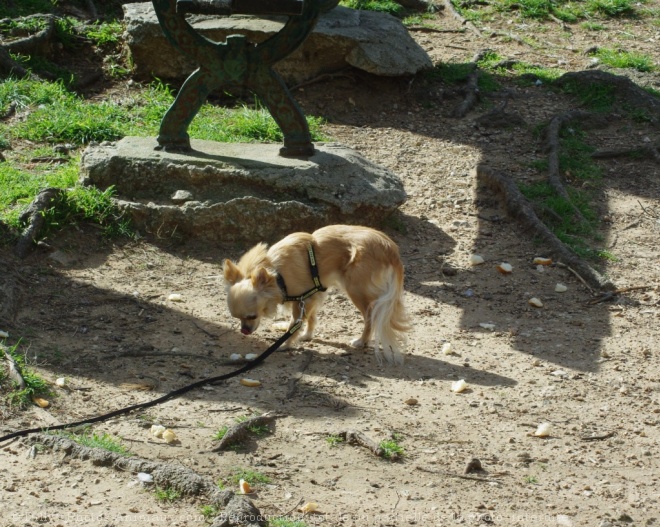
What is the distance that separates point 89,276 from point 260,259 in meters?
1.61

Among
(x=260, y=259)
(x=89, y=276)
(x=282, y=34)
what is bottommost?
(x=89, y=276)

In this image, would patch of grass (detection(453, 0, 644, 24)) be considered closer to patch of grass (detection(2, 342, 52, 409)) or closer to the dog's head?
the dog's head

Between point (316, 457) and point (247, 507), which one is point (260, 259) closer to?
point (316, 457)

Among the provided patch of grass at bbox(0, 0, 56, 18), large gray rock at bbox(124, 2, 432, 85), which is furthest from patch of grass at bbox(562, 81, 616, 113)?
patch of grass at bbox(0, 0, 56, 18)

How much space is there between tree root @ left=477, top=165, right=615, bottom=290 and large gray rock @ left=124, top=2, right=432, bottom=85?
2291 millimetres

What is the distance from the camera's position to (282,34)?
752cm

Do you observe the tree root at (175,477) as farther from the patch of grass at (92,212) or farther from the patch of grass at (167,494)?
the patch of grass at (92,212)

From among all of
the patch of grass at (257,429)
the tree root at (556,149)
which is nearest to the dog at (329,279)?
the patch of grass at (257,429)

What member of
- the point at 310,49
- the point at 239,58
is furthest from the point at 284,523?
the point at 310,49

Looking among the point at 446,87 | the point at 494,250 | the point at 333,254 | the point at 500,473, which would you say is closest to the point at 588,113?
the point at 446,87

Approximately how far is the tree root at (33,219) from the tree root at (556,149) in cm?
472

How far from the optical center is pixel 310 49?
35.5 ft

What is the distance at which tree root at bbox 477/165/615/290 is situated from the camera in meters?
7.39

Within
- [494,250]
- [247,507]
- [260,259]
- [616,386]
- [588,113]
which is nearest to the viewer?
[247,507]
